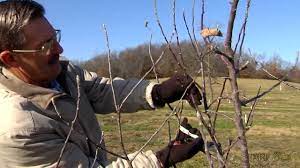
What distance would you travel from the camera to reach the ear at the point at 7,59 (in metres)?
2.24

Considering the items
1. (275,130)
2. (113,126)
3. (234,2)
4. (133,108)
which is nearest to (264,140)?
(275,130)

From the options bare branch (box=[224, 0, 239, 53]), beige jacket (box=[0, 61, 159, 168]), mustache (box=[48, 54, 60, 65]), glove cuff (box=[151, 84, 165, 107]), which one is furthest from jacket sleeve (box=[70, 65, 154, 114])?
bare branch (box=[224, 0, 239, 53])

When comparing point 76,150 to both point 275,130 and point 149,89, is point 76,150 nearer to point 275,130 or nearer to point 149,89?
point 149,89

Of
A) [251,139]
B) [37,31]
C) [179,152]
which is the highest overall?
[37,31]

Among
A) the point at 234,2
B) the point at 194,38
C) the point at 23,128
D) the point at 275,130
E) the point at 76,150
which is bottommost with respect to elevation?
the point at 275,130

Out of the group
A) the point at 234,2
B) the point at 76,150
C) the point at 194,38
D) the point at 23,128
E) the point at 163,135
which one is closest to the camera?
the point at 234,2

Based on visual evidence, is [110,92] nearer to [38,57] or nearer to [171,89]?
[171,89]

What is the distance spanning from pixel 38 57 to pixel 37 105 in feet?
0.73

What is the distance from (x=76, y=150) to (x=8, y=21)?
67cm

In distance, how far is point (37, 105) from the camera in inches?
87.4

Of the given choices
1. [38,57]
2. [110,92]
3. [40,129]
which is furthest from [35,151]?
[110,92]

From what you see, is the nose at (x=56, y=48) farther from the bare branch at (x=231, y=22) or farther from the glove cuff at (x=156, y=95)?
the bare branch at (x=231, y=22)

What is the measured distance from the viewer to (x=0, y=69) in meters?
2.31

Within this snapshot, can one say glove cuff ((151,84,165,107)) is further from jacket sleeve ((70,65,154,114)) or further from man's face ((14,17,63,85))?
man's face ((14,17,63,85))
